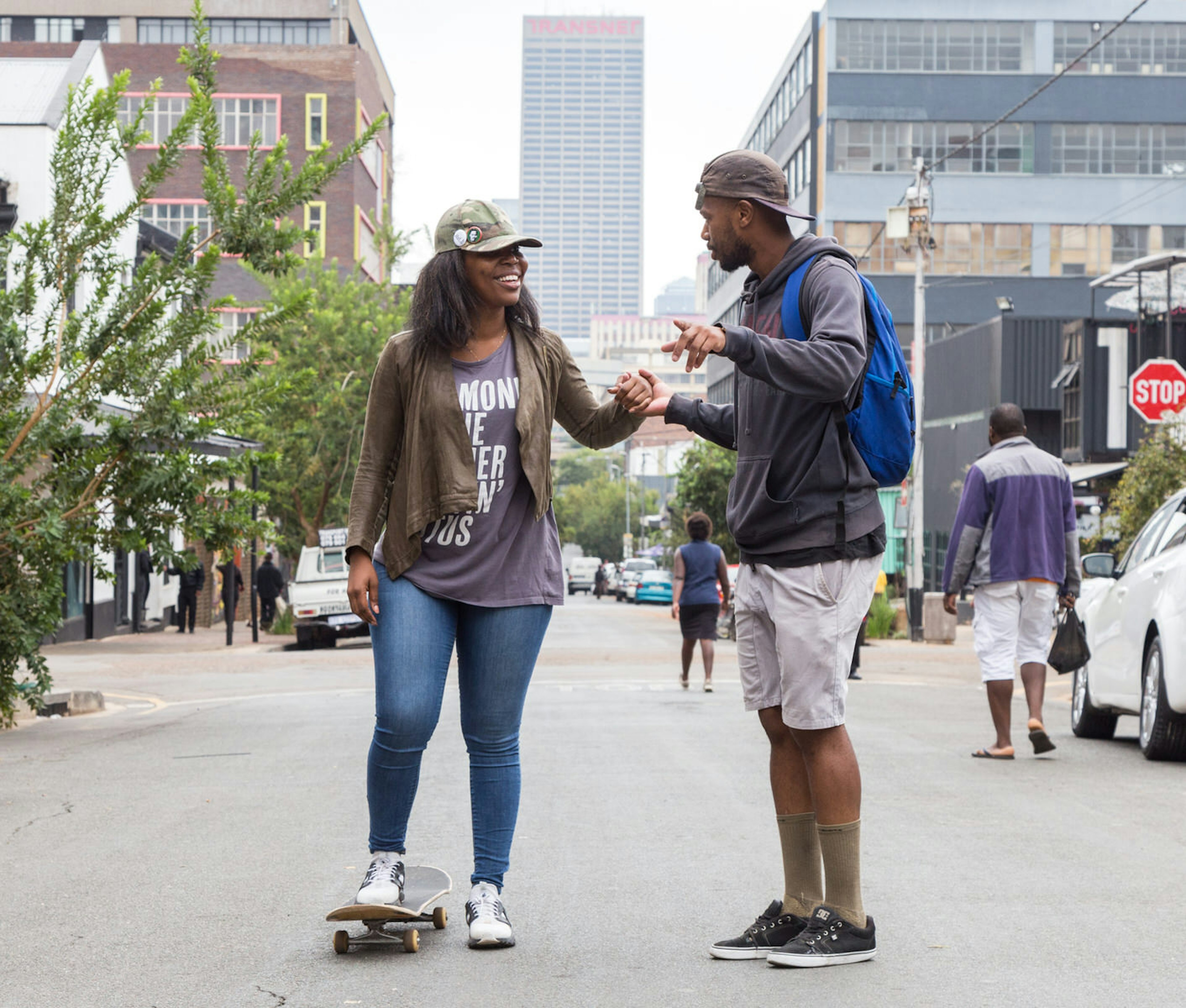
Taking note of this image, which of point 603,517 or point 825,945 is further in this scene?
point 603,517

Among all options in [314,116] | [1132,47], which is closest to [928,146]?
[1132,47]

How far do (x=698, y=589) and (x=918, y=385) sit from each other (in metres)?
16.6

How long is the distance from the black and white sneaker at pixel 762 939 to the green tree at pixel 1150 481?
624 inches

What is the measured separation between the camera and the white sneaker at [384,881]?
4516 mm

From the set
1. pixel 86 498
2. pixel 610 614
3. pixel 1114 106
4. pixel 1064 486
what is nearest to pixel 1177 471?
pixel 1064 486

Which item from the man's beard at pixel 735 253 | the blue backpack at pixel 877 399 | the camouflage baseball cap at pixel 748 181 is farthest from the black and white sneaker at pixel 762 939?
the camouflage baseball cap at pixel 748 181

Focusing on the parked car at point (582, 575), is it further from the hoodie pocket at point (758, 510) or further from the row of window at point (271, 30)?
the hoodie pocket at point (758, 510)

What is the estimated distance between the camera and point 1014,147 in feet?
210

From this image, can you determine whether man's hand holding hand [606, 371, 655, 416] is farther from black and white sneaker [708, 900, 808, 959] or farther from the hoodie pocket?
black and white sneaker [708, 900, 808, 959]

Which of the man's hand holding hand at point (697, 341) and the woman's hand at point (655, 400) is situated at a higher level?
the man's hand holding hand at point (697, 341)

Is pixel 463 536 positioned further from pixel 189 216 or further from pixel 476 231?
pixel 189 216

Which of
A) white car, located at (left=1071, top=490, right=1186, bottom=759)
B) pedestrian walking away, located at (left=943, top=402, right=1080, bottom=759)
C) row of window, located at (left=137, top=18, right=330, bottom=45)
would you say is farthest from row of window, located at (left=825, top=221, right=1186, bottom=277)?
pedestrian walking away, located at (left=943, top=402, right=1080, bottom=759)

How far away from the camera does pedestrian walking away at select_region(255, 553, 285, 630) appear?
113 ft

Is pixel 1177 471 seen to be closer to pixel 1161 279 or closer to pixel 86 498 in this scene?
pixel 86 498
